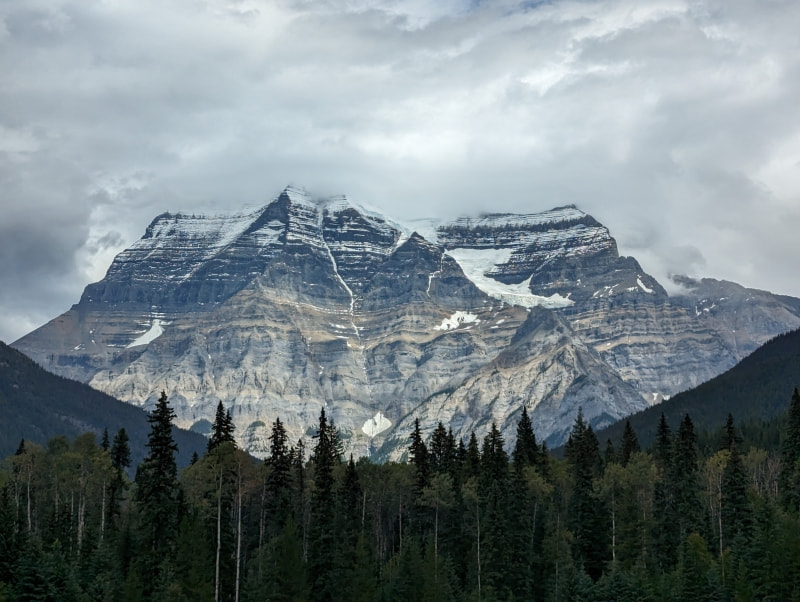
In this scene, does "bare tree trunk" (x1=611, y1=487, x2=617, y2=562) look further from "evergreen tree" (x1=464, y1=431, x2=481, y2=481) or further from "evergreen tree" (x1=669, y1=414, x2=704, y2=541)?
"evergreen tree" (x1=464, y1=431, x2=481, y2=481)

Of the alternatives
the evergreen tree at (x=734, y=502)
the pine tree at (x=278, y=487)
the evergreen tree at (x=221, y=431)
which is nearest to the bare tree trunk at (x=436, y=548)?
the pine tree at (x=278, y=487)

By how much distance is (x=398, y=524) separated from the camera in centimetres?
15738

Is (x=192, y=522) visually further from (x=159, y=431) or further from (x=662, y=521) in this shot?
(x=662, y=521)

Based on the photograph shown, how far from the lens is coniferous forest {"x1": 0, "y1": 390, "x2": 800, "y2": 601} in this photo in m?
107

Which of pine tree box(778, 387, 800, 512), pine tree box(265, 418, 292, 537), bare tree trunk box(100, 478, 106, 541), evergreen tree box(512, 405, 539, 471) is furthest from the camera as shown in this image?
evergreen tree box(512, 405, 539, 471)

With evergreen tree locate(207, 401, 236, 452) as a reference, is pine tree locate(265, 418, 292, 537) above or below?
below

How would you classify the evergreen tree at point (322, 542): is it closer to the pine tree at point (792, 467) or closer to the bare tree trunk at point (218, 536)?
the bare tree trunk at point (218, 536)

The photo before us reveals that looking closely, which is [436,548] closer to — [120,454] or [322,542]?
[322,542]

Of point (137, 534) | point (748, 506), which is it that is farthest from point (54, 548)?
point (748, 506)

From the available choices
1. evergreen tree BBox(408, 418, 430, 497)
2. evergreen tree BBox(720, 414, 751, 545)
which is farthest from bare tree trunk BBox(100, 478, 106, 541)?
evergreen tree BBox(720, 414, 751, 545)

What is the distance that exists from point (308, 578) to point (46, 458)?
161 feet

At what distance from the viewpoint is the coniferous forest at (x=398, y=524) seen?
10731 centimetres

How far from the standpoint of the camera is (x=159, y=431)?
10894cm

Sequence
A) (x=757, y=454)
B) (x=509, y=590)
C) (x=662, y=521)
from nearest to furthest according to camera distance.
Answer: (x=509, y=590) → (x=662, y=521) → (x=757, y=454)
